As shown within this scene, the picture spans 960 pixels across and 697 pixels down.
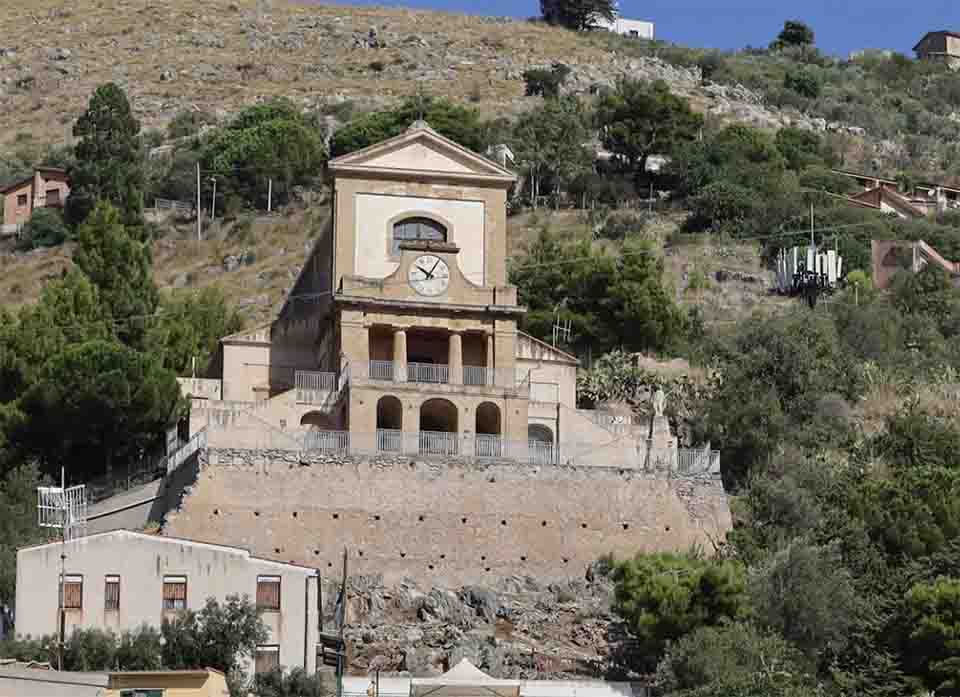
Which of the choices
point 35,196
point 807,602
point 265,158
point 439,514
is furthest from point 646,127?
point 807,602

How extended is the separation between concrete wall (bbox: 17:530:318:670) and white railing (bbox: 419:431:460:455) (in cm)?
1022

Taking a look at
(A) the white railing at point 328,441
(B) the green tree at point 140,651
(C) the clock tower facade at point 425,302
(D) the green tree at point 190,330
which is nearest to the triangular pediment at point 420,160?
(C) the clock tower facade at point 425,302

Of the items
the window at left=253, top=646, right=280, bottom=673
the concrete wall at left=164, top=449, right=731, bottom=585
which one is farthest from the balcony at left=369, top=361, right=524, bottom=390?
the window at left=253, top=646, right=280, bottom=673

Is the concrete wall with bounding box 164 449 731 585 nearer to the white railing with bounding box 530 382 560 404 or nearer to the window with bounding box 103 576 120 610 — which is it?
the white railing with bounding box 530 382 560 404

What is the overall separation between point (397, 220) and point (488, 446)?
758 cm

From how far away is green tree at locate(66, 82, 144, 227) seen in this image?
98.8 meters

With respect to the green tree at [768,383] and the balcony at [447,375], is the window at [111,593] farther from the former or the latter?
the green tree at [768,383]

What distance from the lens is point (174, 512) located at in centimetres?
6012

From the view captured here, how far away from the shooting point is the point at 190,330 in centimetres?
7306

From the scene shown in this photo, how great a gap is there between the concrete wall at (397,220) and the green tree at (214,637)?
17.5 metres

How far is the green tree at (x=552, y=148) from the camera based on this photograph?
Result: 102 meters

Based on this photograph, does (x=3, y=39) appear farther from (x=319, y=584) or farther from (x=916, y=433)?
(x=319, y=584)

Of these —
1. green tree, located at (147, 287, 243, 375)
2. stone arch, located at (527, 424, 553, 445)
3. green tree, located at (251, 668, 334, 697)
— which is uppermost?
green tree, located at (147, 287, 243, 375)

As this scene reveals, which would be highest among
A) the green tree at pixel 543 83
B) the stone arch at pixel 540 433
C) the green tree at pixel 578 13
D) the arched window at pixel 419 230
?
the green tree at pixel 578 13
